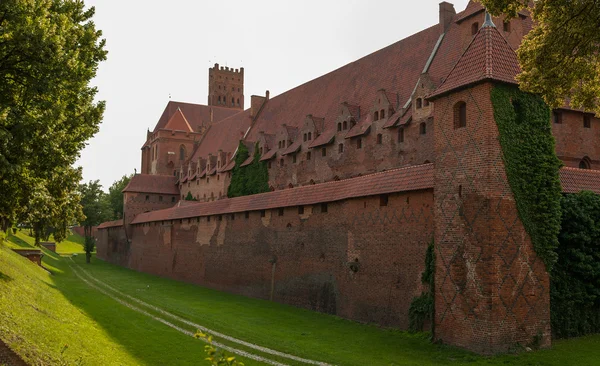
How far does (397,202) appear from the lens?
1948 centimetres

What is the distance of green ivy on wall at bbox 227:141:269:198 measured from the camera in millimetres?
40906

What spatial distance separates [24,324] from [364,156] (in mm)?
20720

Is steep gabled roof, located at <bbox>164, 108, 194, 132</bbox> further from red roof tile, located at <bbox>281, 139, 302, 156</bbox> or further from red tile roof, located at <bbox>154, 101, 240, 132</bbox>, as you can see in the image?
red roof tile, located at <bbox>281, 139, 302, 156</bbox>

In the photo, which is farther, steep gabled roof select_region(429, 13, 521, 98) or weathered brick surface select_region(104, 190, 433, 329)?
weathered brick surface select_region(104, 190, 433, 329)

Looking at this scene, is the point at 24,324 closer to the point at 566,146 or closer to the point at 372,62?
the point at 566,146

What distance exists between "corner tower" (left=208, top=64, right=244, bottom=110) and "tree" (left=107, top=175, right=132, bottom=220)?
1824cm

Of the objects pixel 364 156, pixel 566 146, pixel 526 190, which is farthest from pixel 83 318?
pixel 566 146

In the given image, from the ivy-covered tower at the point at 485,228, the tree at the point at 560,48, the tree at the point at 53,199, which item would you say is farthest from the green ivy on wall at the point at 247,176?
the tree at the point at 560,48

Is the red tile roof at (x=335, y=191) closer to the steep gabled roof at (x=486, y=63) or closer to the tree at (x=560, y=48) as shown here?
the steep gabled roof at (x=486, y=63)

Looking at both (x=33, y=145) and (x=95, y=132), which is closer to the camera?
(x=33, y=145)

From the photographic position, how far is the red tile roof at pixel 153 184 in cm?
5731

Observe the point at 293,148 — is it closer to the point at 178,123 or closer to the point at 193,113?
the point at 178,123

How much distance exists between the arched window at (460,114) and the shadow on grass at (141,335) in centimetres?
990

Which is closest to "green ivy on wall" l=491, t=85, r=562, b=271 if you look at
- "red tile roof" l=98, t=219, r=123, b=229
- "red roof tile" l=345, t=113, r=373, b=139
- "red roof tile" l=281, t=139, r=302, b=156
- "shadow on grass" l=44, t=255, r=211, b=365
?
"shadow on grass" l=44, t=255, r=211, b=365
